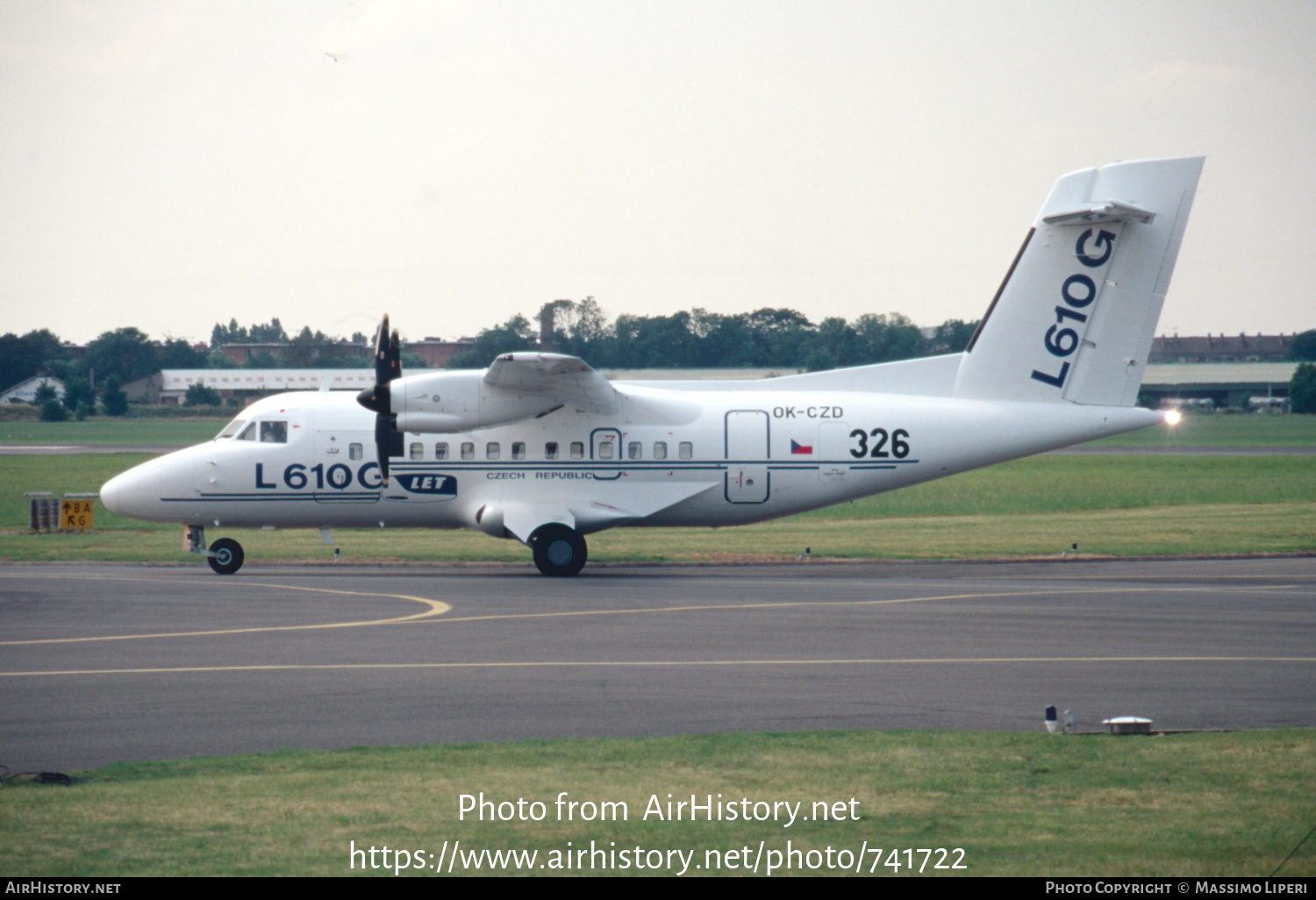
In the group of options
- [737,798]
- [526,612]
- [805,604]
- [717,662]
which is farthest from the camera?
[805,604]

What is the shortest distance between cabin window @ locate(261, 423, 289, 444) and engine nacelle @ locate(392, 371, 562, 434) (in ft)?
10.2

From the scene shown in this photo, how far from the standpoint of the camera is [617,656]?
48.9ft

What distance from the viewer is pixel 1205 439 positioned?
8219cm

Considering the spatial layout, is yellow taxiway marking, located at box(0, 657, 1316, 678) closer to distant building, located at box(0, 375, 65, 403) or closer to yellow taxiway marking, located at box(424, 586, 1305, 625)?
yellow taxiway marking, located at box(424, 586, 1305, 625)

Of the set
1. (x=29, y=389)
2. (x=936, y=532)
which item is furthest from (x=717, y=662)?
(x=29, y=389)

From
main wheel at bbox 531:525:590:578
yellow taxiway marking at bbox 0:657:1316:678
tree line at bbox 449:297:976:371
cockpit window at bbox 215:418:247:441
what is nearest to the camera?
yellow taxiway marking at bbox 0:657:1316:678

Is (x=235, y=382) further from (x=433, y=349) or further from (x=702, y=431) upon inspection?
(x=702, y=431)

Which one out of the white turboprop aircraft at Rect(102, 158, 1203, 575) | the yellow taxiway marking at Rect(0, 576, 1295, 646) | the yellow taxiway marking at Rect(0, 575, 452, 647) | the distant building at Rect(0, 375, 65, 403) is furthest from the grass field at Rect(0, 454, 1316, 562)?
the distant building at Rect(0, 375, 65, 403)

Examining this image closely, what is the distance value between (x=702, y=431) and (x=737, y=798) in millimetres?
16112

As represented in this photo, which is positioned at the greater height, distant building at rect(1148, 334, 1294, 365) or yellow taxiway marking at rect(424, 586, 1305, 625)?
distant building at rect(1148, 334, 1294, 365)

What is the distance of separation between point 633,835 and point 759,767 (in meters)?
2.08

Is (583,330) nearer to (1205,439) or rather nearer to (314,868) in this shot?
(1205,439)

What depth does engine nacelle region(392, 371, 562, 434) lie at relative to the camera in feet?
76.2
